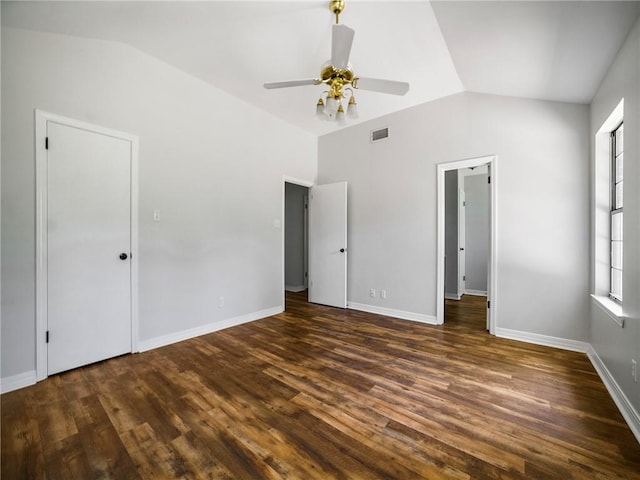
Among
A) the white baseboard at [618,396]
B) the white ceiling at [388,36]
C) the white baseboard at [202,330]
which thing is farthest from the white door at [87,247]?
the white baseboard at [618,396]

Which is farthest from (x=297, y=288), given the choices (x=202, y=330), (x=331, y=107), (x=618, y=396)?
(x=618, y=396)

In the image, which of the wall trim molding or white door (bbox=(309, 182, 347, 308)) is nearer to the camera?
white door (bbox=(309, 182, 347, 308))

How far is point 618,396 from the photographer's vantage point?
6.01ft

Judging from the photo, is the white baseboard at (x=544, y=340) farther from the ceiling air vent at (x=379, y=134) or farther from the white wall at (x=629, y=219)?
the ceiling air vent at (x=379, y=134)

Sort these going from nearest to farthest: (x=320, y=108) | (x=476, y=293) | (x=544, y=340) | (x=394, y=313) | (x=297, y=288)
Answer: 1. (x=320, y=108)
2. (x=544, y=340)
3. (x=394, y=313)
4. (x=476, y=293)
5. (x=297, y=288)

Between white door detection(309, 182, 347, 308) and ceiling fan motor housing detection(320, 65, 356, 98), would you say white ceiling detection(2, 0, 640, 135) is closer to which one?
ceiling fan motor housing detection(320, 65, 356, 98)

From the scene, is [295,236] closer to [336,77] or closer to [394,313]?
[394,313]

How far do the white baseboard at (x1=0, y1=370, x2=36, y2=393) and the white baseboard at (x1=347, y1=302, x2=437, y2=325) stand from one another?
11.5ft

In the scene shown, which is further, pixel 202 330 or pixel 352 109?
pixel 202 330

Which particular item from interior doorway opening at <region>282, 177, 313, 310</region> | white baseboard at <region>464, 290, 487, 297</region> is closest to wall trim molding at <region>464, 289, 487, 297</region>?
white baseboard at <region>464, 290, 487, 297</region>

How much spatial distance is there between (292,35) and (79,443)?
3265 millimetres

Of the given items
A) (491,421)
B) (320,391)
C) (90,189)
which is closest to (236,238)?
(90,189)

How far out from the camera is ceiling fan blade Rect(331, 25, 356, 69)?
171 centimetres

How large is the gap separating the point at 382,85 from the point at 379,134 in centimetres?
189
